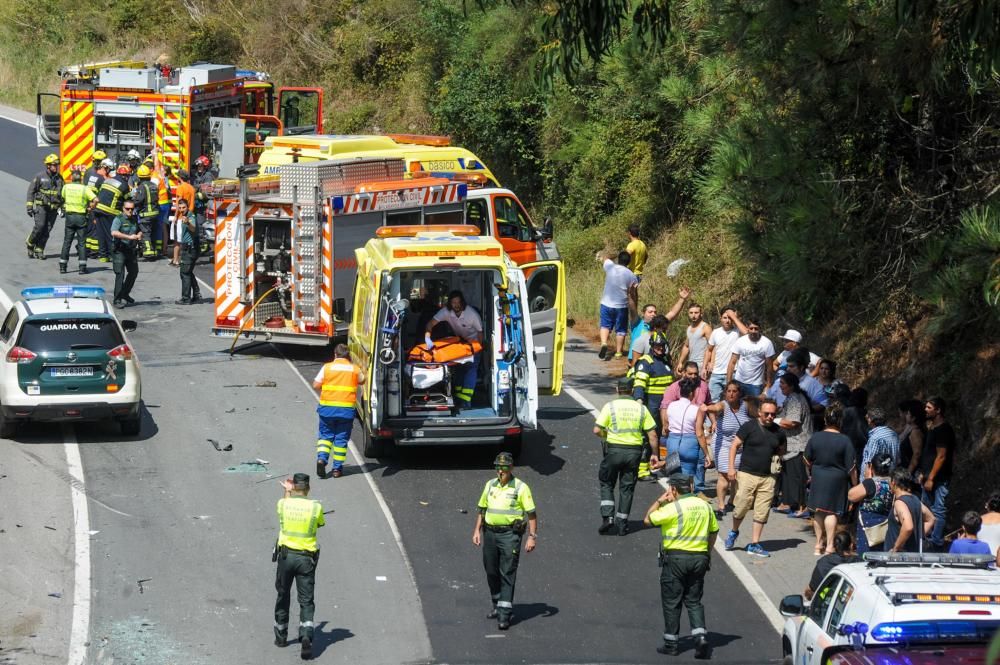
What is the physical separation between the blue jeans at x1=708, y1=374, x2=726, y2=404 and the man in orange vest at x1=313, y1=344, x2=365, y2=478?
4.20 metres

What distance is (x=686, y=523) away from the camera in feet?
35.9

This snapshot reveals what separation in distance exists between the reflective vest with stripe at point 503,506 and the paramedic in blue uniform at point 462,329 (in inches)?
164

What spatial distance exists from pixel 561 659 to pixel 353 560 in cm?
275

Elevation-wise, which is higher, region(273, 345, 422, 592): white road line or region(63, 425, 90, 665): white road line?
region(273, 345, 422, 592): white road line

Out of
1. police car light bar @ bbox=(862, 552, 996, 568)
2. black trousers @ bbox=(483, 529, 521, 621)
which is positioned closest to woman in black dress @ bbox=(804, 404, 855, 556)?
black trousers @ bbox=(483, 529, 521, 621)

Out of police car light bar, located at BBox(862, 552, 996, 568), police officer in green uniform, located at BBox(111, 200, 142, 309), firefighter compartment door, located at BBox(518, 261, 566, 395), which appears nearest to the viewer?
police car light bar, located at BBox(862, 552, 996, 568)

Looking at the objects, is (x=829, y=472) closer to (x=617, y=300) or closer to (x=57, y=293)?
(x=617, y=300)

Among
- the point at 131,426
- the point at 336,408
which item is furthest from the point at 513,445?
the point at 131,426

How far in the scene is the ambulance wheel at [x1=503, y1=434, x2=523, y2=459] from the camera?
15.5 meters

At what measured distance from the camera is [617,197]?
27.0m

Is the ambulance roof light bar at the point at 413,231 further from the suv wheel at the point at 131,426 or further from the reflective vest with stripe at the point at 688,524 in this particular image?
the reflective vest with stripe at the point at 688,524

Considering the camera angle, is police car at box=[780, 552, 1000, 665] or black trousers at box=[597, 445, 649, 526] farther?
black trousers at box=[597, 445, 649, 526]

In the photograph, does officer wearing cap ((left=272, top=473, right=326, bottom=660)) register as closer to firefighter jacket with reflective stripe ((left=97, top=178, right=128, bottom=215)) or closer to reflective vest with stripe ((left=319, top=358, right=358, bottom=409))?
reflective vest with stripe ((left=319, top=358, right=358, bottom=409))

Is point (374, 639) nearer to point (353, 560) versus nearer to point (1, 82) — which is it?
point (353, 560)
